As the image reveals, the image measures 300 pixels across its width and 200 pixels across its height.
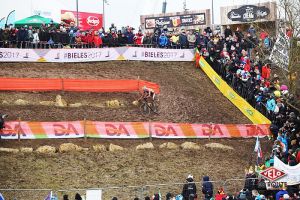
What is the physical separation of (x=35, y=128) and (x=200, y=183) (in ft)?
25.7

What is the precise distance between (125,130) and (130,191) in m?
5.84

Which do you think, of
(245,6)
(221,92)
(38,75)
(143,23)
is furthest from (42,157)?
(143,23)

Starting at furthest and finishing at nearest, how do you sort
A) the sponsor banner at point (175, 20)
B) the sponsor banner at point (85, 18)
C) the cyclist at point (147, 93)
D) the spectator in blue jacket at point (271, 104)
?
the sponsor banner at point (175, 20) < the sponsor banner at point (85, 18) < the cyclist at point (147, 93) < the spectator in blue jacket at point (271, 104)

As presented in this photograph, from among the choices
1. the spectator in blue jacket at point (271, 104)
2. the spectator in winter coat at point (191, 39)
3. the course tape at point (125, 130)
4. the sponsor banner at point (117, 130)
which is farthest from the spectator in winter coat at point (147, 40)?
the spectator in blue jacket at point (271, 104)

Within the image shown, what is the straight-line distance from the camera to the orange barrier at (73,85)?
37.1m

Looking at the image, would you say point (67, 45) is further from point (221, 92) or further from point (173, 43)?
point (221, 92)

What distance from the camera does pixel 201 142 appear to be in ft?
110

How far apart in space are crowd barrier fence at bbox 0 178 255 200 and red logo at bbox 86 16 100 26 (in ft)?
117

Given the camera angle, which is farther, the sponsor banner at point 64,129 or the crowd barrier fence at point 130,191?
the sponsor banner at point 64,129

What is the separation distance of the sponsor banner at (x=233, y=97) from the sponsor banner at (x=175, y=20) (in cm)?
2021

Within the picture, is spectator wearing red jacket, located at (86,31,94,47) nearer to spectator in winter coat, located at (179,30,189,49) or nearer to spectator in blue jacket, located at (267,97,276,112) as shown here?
spectator in winter coat, located at (179,30,189,49)

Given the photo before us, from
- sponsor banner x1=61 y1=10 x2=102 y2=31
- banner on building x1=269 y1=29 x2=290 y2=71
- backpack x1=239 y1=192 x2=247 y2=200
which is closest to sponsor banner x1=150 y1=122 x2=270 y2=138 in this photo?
banner on building x1=269 y1=29 x2=290 y2=71

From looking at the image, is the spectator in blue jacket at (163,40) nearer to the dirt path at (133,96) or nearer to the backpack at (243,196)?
the dirt path at (133,96)

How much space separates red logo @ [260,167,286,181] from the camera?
23.6 m
